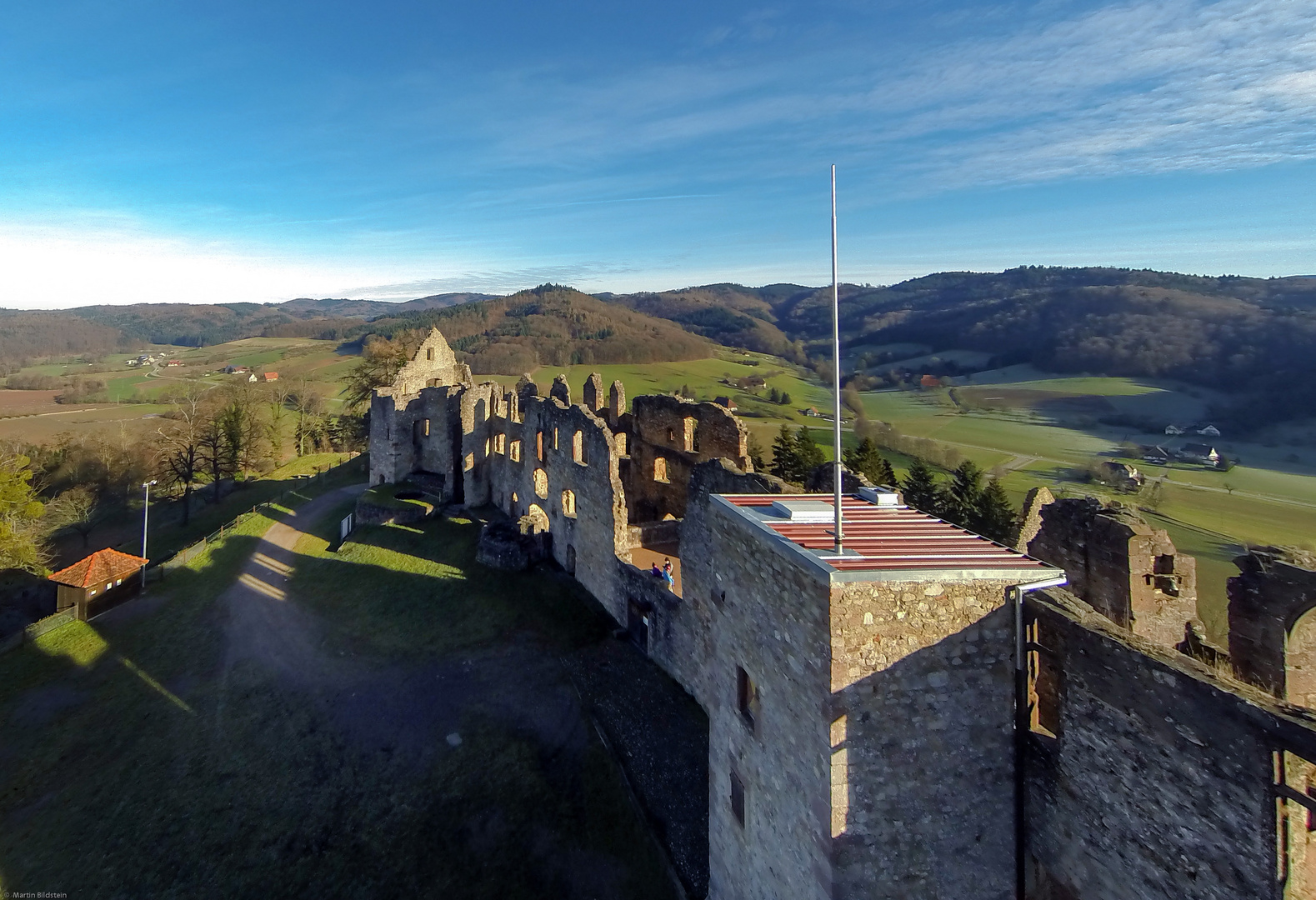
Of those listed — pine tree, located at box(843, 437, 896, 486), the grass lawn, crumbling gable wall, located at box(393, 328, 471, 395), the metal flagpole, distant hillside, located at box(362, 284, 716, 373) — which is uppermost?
distant hillside, located at box(362, 284, 716, 373)

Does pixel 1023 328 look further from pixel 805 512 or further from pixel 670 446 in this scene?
pixel 805 512

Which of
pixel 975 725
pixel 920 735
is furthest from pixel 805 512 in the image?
pixel 975 725

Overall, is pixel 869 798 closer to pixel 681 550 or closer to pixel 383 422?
pixel 681 550

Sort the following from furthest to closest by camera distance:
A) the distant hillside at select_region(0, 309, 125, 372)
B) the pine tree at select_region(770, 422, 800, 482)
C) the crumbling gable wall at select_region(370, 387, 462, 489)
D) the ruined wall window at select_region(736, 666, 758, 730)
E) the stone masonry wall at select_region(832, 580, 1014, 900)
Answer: the distant hillside at select_region(0, 309, 125, 372) < the crumbling gable wall at select_region(370, 387, 462, 489) < the pine tree at select_region(770, 422, 800, 482) < the ruined wall window at select_region(736, 666, 758, 730) < the stone masonry wall at select_region(832, 580, 1014, 900)

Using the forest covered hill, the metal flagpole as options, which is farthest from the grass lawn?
the forest covered hill

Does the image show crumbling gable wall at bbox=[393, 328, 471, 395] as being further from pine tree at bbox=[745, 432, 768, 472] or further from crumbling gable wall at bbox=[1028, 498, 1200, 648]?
crumbling gable wall at bbox=[1028, 498, 1200, 648]

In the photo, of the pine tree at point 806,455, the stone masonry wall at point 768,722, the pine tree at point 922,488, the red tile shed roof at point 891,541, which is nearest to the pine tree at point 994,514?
the pine tree at point 922,488

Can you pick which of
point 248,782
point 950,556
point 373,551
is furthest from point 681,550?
point 373,551
